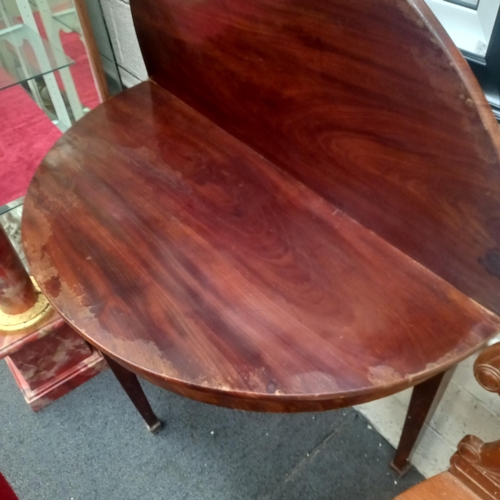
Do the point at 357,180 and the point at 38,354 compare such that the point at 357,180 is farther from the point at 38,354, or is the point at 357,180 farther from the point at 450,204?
the point at 38,354

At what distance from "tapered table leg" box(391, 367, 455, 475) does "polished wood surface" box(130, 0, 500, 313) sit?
0.23 metres

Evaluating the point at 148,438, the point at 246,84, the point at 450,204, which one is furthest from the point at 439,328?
the point at 148,438

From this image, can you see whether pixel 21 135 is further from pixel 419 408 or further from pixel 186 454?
pixel 419 408

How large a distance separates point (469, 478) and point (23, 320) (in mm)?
842

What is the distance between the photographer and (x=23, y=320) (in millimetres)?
991

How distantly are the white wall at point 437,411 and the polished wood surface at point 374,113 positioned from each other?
30cm

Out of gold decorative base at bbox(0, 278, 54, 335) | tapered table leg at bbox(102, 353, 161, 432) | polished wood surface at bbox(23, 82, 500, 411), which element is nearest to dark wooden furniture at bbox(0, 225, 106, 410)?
gold decorative base at bbox(0, 278, 54, 335)

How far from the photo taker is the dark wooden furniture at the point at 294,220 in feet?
1.48

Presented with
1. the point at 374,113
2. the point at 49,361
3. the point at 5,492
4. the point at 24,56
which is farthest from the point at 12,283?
the point at 374,113

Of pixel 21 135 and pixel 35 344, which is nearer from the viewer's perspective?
pixel 35 344

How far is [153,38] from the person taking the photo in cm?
79

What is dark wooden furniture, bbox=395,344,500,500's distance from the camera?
1.82ft

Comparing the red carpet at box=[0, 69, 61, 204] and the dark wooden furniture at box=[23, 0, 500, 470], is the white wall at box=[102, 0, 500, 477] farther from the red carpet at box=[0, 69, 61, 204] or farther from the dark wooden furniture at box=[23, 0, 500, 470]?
the red carpet at box=[0, 69, 61, 204]

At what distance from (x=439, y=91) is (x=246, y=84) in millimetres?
295
